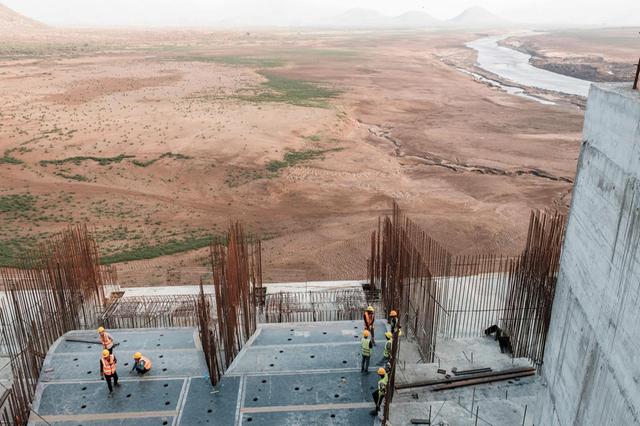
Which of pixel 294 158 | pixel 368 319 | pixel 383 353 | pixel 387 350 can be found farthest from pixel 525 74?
pixel 387 350

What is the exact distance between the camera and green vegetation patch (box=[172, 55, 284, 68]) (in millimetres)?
74312

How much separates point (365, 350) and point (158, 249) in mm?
11324

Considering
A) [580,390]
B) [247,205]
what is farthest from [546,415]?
[247,205]

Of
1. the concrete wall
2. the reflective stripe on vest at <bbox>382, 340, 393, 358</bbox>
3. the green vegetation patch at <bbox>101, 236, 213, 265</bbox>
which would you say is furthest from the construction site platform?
the green vegetation patch at <bbox>101, 236, 213, 265</bbox>

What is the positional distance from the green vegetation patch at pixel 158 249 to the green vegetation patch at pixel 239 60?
56.6 metres

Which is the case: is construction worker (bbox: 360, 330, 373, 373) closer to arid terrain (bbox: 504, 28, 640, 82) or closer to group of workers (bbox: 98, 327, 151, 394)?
group of workers (bbox: 98, 327, 151, 394)

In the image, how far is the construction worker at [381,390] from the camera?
9430 mm

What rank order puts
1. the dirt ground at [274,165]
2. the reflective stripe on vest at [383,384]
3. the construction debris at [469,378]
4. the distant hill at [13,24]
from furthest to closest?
the distant hill at [13,24] < the dirt ground at [274,165] < the construction debris at [469,378] < the reflective stripe on vest at [383,384]

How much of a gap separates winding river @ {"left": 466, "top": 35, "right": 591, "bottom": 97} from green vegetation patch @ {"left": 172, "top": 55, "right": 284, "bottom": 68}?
34.1 m

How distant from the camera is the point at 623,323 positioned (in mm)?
5805

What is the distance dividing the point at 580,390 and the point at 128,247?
1677 cm

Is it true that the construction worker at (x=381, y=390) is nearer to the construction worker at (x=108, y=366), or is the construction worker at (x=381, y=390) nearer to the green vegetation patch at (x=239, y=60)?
the construction worker at (x=108, y=366)

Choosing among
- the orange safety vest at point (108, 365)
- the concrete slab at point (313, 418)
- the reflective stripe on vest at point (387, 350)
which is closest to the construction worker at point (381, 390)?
the concrete slab at point (313, 418)

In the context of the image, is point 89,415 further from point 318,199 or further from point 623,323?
point 318,199
